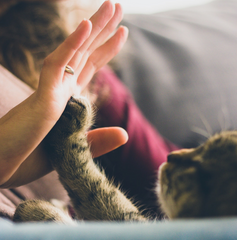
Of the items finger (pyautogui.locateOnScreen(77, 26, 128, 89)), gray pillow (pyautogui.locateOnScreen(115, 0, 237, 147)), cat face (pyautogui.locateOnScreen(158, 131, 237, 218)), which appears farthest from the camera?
gray pillow (pyautogui.locateOnScreen(115, 0, 237, 147))

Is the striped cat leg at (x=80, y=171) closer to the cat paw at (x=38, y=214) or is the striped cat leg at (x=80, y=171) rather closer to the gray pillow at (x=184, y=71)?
the cat paw at (x=38, y=214)

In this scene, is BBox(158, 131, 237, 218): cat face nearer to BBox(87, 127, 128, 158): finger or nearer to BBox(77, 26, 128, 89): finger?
BBox(87, 127, 128, 158): finger

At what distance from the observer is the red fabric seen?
614 mm

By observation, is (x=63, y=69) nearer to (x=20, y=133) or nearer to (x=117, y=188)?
(x=20, y=133)

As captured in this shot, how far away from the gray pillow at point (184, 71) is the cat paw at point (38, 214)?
0.39m

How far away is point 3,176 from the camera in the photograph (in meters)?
0.37

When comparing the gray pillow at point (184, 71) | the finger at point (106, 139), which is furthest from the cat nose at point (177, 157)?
the gray pillow at point (184, 71)

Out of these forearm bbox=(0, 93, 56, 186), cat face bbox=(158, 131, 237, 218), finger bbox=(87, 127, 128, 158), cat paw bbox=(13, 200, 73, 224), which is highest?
forearm bbox=(0, 93, 56, 186)

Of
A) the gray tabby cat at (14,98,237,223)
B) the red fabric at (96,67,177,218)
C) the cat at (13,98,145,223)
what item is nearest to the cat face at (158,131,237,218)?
the gray tabby cat at (14,98,237,223)

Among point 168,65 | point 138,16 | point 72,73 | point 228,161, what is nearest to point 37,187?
point 72,73

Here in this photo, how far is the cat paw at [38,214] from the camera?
39cm

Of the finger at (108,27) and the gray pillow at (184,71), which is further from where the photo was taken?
the gray pillow at (184,71)

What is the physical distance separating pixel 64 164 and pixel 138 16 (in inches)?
30.7

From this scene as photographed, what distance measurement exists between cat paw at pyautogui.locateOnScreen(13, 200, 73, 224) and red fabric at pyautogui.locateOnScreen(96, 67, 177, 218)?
22 cm
